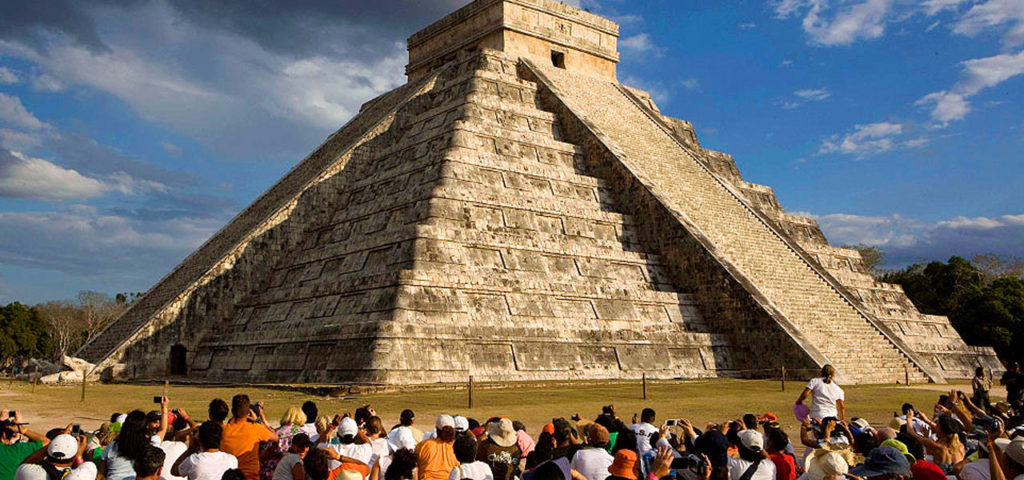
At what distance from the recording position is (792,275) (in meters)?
25.8

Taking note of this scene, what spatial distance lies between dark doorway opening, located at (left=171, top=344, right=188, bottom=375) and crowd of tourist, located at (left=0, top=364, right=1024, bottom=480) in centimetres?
1769

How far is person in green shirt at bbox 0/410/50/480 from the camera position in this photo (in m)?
6.28

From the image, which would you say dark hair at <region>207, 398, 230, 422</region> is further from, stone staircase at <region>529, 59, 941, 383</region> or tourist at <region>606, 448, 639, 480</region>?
stone staircase at <region>529, 59, 941, 383</region>

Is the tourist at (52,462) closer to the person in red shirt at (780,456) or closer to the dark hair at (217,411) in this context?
the dark hair at (217,411)

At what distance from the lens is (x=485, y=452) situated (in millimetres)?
6859

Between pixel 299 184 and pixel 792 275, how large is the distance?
18017mm

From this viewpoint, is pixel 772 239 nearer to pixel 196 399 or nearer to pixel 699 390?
pixel 699 390

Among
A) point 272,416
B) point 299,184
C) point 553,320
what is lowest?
point 272,416

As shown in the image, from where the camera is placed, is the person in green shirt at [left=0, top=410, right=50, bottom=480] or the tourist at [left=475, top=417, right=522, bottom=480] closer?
the person in green shirt at [left=0, top=410, right=50, bottom=480]

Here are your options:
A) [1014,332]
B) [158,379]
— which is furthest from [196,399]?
[1014,332]

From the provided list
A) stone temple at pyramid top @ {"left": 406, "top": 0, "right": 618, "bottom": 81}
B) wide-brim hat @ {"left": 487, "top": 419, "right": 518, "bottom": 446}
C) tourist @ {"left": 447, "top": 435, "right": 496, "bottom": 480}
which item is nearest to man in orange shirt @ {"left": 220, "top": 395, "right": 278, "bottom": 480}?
tourist @ {"left": 447, "top": 435, "right": 496, "bottom": 480}

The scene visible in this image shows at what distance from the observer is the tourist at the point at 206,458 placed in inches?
235

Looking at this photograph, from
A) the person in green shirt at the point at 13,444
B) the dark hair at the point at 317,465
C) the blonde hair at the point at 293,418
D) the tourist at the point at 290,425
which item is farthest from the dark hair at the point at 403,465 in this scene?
the person in green shirt at the point at 13,444

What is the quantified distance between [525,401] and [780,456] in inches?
392
